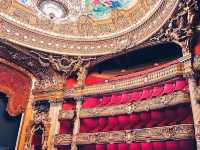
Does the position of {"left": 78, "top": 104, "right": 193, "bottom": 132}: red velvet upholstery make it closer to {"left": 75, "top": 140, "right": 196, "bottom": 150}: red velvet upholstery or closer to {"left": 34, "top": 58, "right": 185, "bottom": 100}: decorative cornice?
{"left": 75, "top": 140, "right": 196, "bottom": 150}: red velvet upholstery

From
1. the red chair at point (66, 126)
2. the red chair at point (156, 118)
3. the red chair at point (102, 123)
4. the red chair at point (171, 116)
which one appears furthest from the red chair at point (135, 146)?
the red chair at point (66, 126)

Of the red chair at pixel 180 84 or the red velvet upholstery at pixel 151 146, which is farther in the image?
the red chair at pixel 180 84

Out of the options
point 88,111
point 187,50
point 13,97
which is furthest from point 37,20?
point 187,50

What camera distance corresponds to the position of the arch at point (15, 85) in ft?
39.0

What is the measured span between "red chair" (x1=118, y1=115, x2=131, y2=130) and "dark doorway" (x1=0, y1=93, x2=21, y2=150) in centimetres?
479

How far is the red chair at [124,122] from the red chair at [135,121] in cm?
14

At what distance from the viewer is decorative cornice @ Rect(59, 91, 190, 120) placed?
329 inches

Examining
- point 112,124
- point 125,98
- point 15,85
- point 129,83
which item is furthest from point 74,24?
point 112,124

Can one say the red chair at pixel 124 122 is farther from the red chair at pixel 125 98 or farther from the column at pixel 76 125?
the column at pixel 76 125

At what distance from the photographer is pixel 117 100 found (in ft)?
35.8

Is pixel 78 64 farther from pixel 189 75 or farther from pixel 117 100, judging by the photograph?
pixel 189 75

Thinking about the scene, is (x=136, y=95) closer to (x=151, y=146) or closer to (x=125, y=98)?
(x=125, y=98)

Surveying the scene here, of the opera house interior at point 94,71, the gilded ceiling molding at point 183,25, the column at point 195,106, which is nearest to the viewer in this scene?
the column at point 195,106

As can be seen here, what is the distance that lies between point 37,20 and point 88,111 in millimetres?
4809
